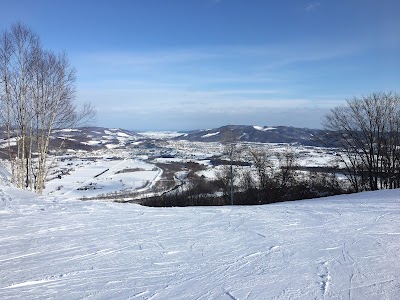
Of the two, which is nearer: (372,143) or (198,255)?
(198,255)

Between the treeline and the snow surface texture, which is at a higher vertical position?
the snow surface texture

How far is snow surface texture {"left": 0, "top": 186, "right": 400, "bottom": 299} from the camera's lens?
3.70m

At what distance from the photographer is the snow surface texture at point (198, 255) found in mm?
3701

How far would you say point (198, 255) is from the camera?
498 centimetres

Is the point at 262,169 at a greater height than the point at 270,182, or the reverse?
the point at 262,169

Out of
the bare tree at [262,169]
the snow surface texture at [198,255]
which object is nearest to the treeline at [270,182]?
the bare tree at [262,169]

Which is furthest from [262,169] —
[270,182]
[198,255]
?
[198,255]

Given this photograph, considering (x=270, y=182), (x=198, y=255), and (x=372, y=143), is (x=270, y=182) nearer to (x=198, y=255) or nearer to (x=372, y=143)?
(x=372, y=143)

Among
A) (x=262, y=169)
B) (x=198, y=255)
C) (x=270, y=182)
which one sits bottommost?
(x=270, y=182)

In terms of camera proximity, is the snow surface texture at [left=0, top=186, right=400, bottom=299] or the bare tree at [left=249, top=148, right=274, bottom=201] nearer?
the snow surface texture at [left=0, top=186, right=400, bottom=299]

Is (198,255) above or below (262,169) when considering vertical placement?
above

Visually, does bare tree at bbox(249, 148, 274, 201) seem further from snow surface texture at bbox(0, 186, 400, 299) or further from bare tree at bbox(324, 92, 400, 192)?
snow surface texture at bbox(0, 186, 400, 299)

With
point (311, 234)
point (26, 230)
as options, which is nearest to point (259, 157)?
point (311, 234)

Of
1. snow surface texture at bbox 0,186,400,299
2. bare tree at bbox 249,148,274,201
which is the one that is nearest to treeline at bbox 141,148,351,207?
bare tree at bbox 249,148,274,201
